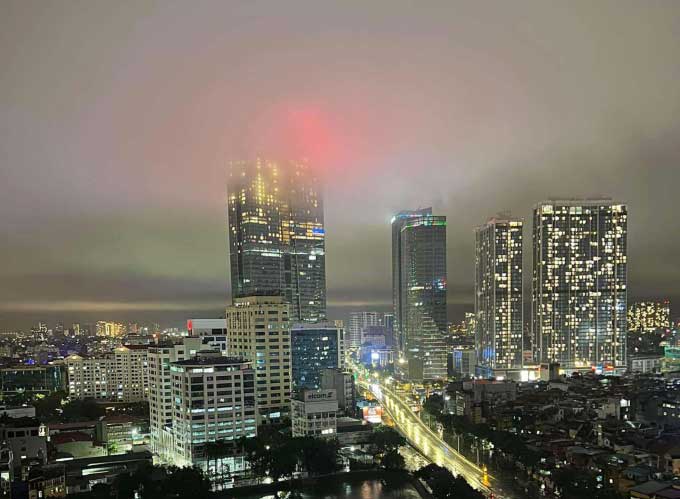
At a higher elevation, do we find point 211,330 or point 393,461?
point 211,330

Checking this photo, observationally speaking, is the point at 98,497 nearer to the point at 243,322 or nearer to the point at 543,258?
the point at 243,322

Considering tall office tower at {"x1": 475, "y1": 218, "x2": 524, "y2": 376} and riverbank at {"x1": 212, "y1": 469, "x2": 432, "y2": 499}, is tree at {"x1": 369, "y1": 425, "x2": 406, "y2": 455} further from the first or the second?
tall office tower at {"x1": 475, "y1": 218, "x2": 524, "y2": 376}

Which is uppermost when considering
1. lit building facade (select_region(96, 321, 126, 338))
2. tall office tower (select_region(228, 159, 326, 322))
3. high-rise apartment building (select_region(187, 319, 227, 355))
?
tall office tower (select_region(228, 159, 326, 322))

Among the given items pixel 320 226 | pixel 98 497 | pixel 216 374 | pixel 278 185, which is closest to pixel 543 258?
pixel 320 226

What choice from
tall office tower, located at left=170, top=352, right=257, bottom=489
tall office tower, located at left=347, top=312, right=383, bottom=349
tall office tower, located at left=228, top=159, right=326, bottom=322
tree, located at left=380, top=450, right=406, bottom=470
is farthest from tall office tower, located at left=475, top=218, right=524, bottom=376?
tall office tower, located at left=347, top=312, right=383, bottom=349

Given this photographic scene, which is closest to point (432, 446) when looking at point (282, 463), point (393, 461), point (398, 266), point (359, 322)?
point (393, 461)

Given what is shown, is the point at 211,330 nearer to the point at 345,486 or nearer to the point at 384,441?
the point at 384,441

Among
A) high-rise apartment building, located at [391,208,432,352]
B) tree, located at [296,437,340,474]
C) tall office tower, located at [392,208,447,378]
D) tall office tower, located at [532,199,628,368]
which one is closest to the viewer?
tree, located at [296,437,340,474]
